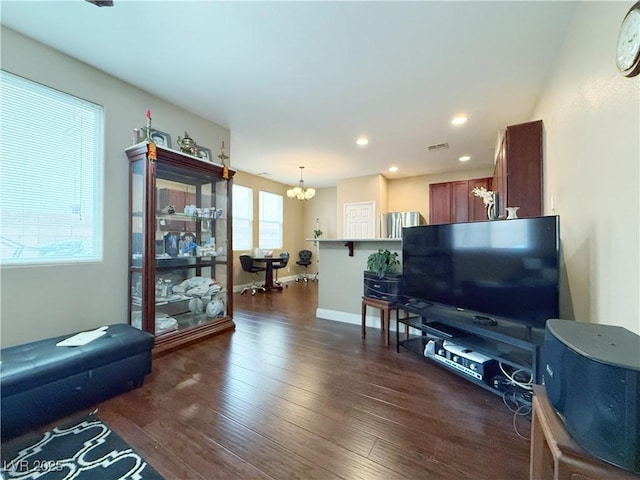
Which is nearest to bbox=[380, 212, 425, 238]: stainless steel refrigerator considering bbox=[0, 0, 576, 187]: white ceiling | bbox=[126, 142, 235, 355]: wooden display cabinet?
bbox=[0, 0, 576, 187]: white ceiling

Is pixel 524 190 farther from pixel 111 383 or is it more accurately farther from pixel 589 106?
pixel 111 383

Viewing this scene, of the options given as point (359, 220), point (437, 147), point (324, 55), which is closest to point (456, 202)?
point (437, 147)

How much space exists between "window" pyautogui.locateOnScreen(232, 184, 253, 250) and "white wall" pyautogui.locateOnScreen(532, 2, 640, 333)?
5.72 meters

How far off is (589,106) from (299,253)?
700 centimetres

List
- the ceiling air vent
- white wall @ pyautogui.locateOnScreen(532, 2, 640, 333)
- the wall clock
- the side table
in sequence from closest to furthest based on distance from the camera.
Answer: the wall clock → white wall @ pyautogui.locateOnScreen(532, 2, 640, 333) → the side table → the ceiling air vent

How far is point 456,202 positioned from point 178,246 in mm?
5463

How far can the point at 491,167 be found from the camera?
5586 mm

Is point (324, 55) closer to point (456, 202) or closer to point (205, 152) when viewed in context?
point (205, 152)

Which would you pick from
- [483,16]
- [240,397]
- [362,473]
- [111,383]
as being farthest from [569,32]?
[111,383]

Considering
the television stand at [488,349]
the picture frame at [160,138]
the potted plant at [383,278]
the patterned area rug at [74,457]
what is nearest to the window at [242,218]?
the picture frame at [160,138]

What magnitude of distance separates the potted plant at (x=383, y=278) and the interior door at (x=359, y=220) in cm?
330

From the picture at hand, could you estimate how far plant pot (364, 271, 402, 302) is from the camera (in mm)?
2885

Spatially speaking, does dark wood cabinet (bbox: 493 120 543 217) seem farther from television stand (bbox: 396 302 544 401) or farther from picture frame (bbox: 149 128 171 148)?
picture frame (bbox: 149 128 171 148)

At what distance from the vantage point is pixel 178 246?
9.86ft
